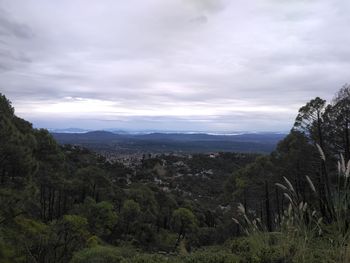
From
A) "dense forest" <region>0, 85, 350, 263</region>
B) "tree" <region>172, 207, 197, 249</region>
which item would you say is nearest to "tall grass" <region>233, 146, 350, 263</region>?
"dense forest" <region>0, 85, 350, 263</region>

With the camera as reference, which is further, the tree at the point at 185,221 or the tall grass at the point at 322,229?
the tree at the point at 185,221

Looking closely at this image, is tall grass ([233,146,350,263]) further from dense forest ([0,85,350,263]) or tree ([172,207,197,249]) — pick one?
tree ([172,207,197,249])

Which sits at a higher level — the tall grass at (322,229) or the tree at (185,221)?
the tall grass at (322,229)

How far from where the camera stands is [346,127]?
18.7 meters

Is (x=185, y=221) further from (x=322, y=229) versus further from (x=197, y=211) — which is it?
(x=322, y=229)

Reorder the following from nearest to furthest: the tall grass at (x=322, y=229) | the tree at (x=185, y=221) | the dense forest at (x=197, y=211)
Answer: the tall grass at (x=322, y=229) → the dense forest at (x=197, y=211) → the tree at (x=185, y=221)

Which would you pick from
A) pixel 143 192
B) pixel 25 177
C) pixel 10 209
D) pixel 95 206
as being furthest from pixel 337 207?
pixel 143 192

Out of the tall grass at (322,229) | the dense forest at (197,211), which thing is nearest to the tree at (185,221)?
the dense forest at (197,211)

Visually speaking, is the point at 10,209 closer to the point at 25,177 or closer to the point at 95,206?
the point at 25,177

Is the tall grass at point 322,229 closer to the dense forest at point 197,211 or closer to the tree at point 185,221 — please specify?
the dense forest at point 197,211

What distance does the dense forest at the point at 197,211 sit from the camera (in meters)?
4.24

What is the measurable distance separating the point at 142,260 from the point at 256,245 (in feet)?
6.19

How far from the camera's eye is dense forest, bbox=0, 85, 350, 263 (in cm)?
424

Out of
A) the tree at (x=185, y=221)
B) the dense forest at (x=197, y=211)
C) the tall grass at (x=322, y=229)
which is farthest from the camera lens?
the tree at (x=185, y=221)
